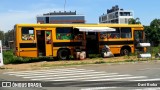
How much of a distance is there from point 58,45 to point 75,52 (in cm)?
160

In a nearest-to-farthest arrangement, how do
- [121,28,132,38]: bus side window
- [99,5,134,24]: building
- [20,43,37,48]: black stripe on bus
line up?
[20,43,37,48]: black stripe on bus < [121,28,132,38]: bus side window < [99,5,134,24]: building

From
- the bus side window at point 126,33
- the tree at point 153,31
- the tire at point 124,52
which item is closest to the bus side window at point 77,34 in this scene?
the bus side window at point 126,33

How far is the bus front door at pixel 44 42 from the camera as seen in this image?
3162 centimetres

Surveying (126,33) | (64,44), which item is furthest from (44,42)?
(126,33)

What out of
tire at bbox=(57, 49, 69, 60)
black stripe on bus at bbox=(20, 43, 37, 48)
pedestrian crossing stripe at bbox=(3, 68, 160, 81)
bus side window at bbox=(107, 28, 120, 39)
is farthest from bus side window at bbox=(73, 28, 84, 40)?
pedestrian crossing stripe at bbox=(3, 68, 160, 81)

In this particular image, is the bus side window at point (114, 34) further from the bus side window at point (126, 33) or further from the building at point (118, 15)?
the building at point (118, 15)

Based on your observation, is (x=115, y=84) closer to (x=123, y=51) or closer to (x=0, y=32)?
(x=123, y=51)

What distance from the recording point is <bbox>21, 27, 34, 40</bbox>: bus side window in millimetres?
30812

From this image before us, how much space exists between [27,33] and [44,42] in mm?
1603

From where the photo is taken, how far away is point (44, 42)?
31.8m

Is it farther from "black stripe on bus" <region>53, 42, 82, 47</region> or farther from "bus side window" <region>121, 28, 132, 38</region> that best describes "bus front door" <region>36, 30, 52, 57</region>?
"bus side window" <region>121, 28, 132, 38</region>

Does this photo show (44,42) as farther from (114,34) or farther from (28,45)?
(114,34)

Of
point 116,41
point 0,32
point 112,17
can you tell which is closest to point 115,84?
point 116,41

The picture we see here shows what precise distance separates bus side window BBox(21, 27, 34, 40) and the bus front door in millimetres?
625
